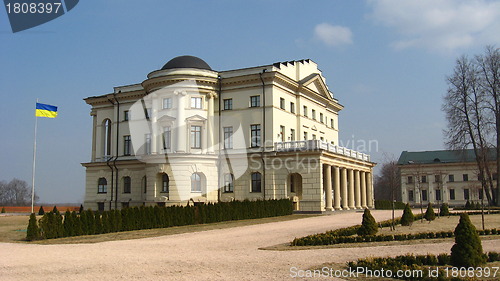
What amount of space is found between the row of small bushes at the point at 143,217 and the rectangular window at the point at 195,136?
35.7 ft

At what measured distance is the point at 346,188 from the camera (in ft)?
156

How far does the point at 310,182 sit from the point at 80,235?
22.2 m

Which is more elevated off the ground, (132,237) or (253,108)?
(253,108)

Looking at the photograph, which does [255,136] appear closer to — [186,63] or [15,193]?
[186,63]

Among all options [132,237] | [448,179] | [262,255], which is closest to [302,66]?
[132,237]

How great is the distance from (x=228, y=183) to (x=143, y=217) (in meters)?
17.2

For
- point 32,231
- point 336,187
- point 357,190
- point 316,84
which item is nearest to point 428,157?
point 357,190

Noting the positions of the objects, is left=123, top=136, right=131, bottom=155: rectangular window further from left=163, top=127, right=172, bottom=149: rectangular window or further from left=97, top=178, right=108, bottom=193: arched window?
left=163, top=127, right=172, bottom=149: rectangular window

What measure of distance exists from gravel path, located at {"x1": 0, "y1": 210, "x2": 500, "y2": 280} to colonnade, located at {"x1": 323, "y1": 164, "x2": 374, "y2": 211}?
23190mm

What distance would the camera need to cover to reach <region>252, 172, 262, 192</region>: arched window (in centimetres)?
4488

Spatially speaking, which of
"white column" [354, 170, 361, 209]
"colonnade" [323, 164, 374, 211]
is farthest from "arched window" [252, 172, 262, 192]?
"white column" [354, 170, 361, 209]

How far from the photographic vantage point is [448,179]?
96.0 meters

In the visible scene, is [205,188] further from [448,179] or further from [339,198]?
[448,179]

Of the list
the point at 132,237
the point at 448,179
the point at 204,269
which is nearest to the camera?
the point at 204,269
